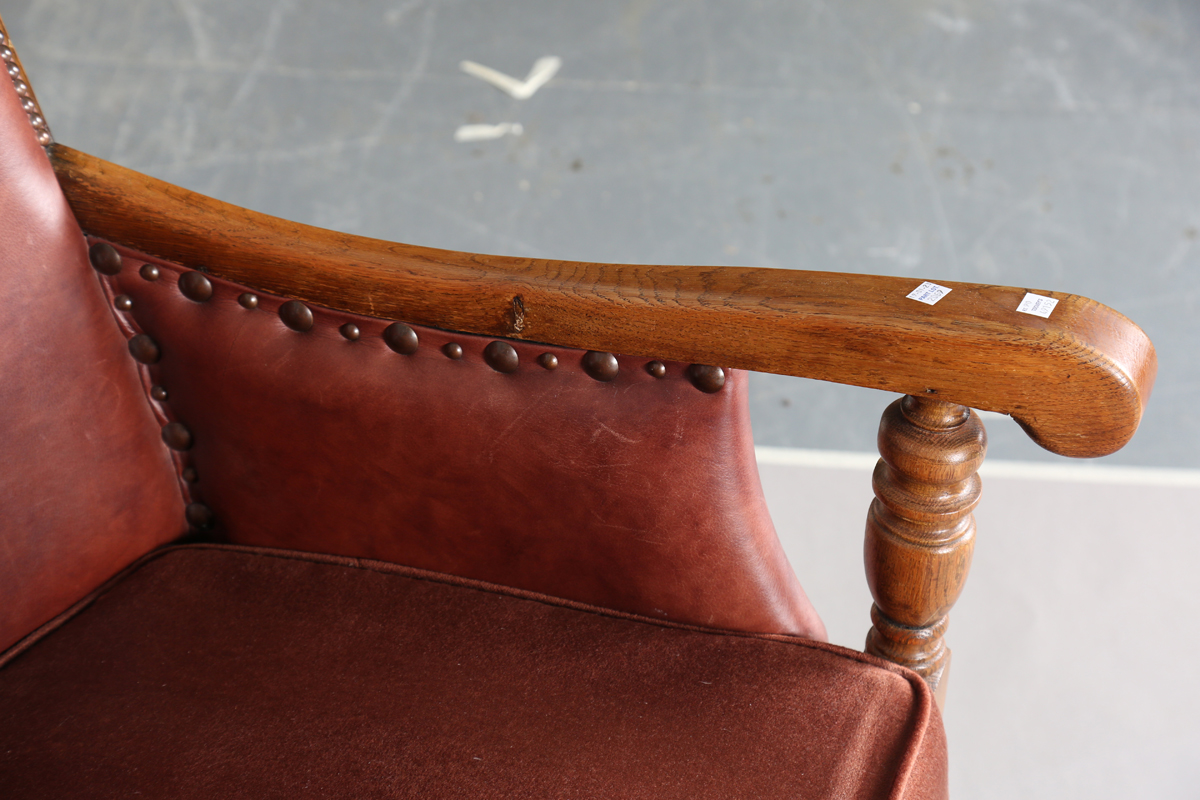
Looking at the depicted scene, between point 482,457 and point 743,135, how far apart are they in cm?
113

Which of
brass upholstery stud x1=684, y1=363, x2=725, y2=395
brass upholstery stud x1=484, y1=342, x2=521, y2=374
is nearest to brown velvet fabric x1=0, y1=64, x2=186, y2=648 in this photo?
brass upholstery stud x1=484, y1=342, x2=521, y2=374

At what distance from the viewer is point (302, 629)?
586 millimetres

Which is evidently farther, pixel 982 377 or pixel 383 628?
pixel 383 628

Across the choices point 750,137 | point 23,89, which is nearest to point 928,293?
point 23,89

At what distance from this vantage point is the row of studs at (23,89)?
585 mm

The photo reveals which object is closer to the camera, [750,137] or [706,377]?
[706,377]

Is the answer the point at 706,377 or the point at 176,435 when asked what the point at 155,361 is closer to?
the point at 176,435

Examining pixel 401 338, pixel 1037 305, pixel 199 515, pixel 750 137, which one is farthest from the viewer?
pixel 750 137

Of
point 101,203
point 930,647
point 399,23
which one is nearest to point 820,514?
point 930,647

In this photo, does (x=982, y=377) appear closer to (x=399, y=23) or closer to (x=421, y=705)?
(x=421, y=705)

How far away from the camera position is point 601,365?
56 centimetres

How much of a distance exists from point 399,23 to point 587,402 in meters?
1.35

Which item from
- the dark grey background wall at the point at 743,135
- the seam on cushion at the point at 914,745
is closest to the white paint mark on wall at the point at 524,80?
the dark grey background wall at the point at 743,135

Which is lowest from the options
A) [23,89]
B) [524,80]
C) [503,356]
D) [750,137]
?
[750,137]
